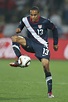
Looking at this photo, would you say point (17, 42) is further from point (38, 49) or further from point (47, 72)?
A: point (47, 72)

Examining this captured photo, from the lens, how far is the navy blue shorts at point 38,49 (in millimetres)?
9953

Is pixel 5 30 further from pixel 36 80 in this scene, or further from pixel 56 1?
Answer: pixel 36 80

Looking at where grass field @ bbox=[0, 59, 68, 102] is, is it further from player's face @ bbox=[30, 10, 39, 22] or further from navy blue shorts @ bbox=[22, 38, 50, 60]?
player's face @ bbox=[30, 10, 39, 22]

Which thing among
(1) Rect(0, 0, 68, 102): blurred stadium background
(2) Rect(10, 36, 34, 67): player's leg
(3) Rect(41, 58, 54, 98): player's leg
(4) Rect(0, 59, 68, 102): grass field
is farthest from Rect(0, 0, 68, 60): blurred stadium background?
(3) Rect(41, 58, 54, 98): player's leg

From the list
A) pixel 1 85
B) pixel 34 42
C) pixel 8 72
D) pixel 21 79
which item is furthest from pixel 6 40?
pixel 34 42

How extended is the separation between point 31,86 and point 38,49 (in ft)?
7.45

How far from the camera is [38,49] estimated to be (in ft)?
33.0

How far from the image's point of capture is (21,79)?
45.8ft

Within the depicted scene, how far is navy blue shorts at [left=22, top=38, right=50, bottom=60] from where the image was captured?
32.7 ft

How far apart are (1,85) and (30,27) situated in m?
2.62

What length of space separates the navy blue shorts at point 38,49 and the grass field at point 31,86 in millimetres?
854

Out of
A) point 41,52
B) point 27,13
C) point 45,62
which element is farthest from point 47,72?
point 27,13

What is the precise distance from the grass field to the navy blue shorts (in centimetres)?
85

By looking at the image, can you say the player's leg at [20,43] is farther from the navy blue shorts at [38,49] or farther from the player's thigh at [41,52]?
the player's thigh at [41,52]
